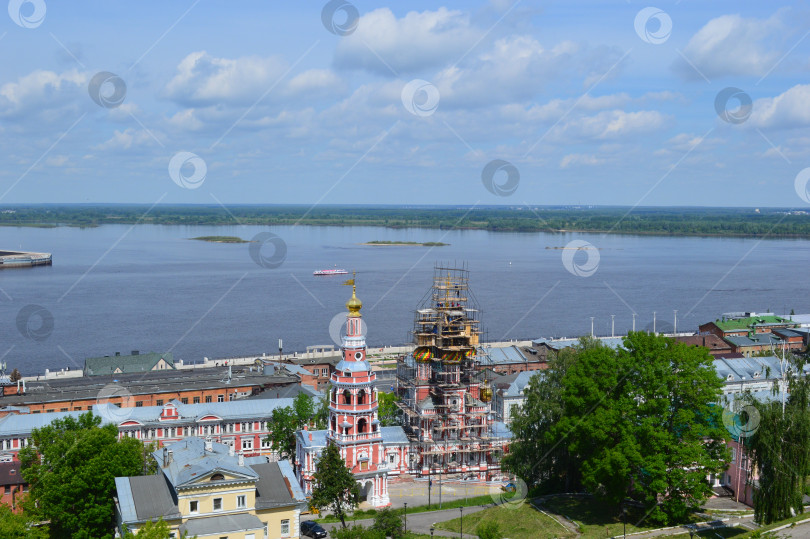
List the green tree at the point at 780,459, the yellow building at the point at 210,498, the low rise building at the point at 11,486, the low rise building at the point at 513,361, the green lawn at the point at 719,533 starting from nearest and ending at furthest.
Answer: the yellow building at the point at 210,498
the green tree at the point at 780,459
the green lawn at the point at 719,533
the low rise building at the point at 11,486
the low rise building at the point at 513,361

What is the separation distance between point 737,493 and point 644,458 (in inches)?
252

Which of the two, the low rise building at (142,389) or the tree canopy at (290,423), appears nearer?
the tree canopy at (290,423)

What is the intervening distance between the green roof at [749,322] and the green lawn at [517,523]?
47077 mm

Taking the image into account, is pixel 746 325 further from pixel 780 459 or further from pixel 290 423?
pixel 780 459

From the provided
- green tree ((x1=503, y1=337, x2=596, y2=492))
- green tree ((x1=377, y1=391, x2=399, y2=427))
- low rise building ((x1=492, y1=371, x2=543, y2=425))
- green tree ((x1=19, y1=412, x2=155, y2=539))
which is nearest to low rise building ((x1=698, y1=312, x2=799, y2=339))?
low rise building ((x1=492, y1=371, x2=543, y2=425))

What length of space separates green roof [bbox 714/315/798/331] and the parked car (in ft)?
175

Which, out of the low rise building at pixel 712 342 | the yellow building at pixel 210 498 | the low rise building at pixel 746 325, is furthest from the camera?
the low rise building at pixel 746 325

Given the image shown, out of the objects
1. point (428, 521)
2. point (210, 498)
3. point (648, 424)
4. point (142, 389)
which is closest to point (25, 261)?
point (142, 389)

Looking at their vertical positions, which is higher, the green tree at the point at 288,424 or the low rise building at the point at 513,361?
the low rise building at the point at 513,361

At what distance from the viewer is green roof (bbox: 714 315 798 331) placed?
73.9 meters

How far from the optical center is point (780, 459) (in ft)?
90.1

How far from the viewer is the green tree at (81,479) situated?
28.9 meters

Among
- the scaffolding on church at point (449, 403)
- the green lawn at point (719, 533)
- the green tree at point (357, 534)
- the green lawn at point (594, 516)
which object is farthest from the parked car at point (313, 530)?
the green lawn at point (719, 533)

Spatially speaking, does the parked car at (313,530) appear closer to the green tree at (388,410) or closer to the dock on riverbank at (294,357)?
the green tree at (388,410)
